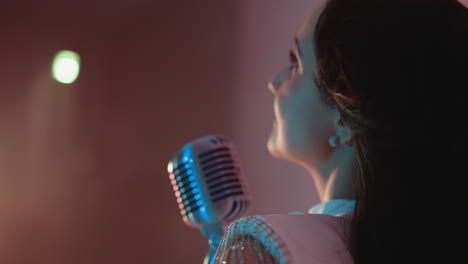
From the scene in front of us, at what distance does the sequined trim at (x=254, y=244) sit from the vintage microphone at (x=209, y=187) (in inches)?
8.7

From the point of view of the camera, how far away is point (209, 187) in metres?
0.81

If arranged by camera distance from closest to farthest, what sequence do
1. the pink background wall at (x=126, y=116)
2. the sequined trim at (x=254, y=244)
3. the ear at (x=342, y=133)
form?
1. the sequined trim at (x=254, y=244)
2. the ear at (x=342, y=133)
3. the pink background wall at (x=126, y=116)

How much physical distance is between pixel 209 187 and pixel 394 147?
34 centimetres

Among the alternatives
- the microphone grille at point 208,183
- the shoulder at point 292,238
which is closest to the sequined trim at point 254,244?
the shoulder at point 292,238

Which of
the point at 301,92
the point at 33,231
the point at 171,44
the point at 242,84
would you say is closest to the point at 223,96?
the point at 242,84

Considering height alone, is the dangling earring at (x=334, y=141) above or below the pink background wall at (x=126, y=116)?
below

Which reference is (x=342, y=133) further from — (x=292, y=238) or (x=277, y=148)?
(x=292, y=238)

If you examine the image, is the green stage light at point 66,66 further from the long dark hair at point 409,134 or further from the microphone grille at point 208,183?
the long dark hair at point 409,134

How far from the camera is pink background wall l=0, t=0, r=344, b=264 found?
1.60 m

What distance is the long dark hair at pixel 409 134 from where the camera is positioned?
572 millimetres

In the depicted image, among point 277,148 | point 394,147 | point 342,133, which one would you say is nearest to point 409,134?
point 394,147

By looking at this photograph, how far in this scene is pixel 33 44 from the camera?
5.41 feet

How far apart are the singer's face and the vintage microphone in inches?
4.3

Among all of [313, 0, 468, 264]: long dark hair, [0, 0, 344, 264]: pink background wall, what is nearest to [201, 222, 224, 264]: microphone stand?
[313, 0, 468, 264]: long dark hair
